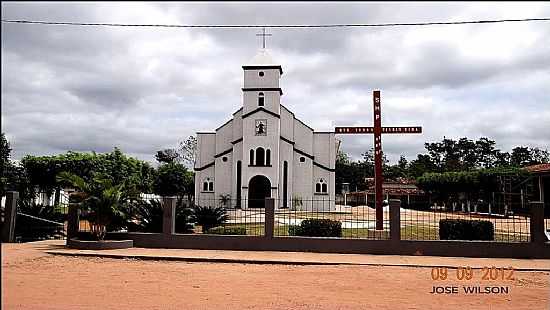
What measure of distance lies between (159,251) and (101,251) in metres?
1.64

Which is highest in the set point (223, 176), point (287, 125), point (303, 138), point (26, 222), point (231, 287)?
point (287, 125)

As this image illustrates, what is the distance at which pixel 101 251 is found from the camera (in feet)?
47.2

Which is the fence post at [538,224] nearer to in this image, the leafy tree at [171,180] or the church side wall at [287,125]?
the church side wall at [287,125]

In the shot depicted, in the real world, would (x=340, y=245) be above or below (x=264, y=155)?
below

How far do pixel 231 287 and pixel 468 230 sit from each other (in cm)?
898

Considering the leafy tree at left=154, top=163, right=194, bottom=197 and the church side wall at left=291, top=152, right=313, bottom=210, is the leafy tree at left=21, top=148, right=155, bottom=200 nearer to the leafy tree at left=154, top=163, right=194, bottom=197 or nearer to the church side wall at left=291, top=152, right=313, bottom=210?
the leafy tree at left=154, top=163, right=194, bottom=197

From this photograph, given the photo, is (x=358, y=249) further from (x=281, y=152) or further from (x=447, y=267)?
(x=281, y=152)

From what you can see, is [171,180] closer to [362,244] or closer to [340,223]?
[340,223]

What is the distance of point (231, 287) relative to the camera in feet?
31.5

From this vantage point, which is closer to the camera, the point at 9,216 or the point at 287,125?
the point at 9,216

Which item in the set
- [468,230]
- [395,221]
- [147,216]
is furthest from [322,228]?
[147,216]

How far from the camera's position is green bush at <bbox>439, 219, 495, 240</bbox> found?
50.2ft

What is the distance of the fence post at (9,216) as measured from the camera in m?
16.0

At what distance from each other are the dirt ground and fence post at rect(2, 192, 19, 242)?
144 inches
